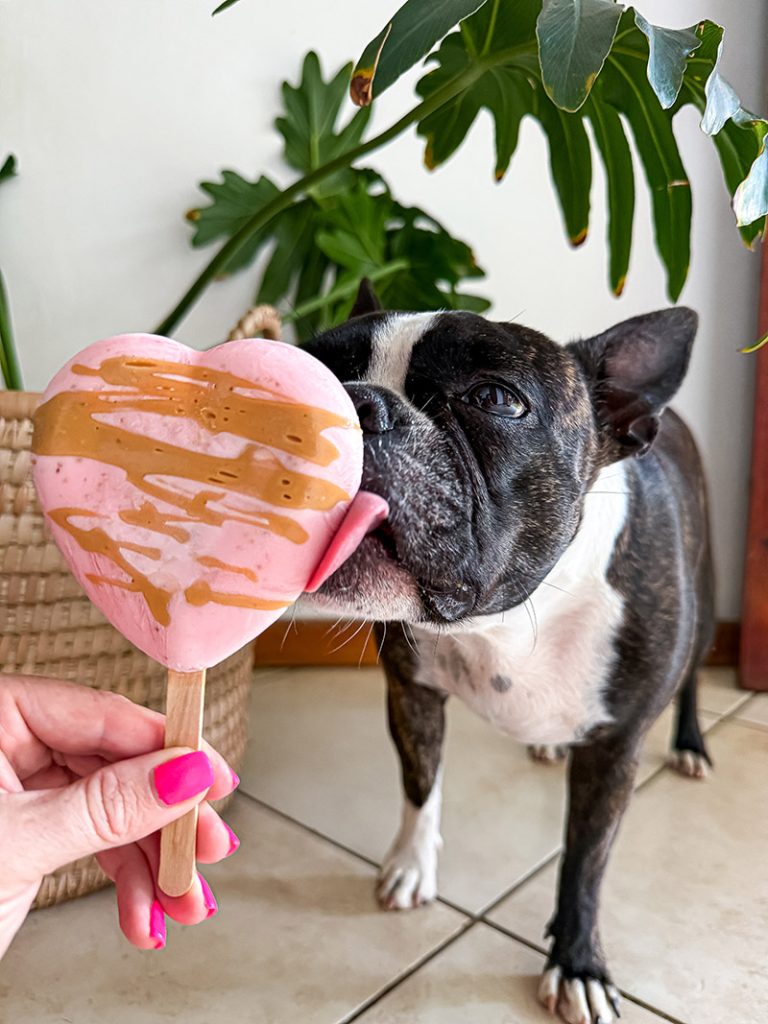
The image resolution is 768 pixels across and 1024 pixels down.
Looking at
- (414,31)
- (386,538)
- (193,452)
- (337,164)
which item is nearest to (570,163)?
(337,164)

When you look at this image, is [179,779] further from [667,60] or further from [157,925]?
[667,60]

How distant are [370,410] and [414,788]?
2.38 feet

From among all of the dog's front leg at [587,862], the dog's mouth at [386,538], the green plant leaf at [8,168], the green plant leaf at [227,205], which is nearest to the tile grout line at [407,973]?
the dog's front leg at [587,862]

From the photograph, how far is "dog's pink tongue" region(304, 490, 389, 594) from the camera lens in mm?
610

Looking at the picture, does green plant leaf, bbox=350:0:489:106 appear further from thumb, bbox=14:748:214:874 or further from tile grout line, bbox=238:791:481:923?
tile grout line, bbox=238:791:481:923

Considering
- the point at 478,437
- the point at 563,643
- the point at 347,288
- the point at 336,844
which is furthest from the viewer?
the point at 347,288

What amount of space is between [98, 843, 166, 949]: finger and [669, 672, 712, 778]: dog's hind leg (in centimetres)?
107

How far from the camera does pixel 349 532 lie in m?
0.61

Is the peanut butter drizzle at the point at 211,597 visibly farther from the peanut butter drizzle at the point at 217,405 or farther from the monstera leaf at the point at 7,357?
the monstera leaf at the point at 7,357

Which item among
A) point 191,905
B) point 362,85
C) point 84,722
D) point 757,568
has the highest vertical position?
point 362,85

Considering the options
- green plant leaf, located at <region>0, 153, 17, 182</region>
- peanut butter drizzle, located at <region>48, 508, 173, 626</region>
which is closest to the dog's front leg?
peanut butter drizzle, located at <region>48, 508, 173, 626</region>

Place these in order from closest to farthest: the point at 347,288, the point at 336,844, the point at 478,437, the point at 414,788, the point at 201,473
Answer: the point at 201,473, the point at 478,437, the point at 414,788, the point at 336,844, the point at 347,288

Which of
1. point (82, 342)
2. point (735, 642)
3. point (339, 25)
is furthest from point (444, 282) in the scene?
point (735, 642)

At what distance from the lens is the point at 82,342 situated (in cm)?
184
